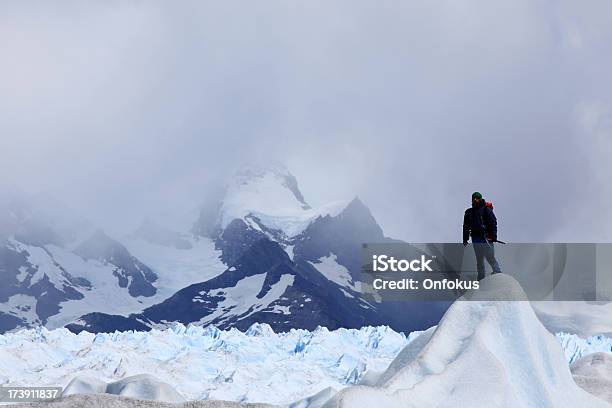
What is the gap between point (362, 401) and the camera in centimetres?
3195

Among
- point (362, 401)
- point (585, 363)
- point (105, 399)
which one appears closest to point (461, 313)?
point (362, 401)

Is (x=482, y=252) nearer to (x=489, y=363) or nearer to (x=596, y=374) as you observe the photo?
(x=489, y=363)

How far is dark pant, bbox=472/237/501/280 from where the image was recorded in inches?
1448

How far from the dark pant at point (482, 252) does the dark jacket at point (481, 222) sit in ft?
1.23

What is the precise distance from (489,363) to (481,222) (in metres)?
5.34

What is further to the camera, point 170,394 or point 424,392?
point 170,394

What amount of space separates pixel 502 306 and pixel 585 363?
1987 centimetres

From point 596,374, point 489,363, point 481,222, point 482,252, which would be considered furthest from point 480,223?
point 596,374

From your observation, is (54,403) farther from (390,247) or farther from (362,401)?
(390,247)

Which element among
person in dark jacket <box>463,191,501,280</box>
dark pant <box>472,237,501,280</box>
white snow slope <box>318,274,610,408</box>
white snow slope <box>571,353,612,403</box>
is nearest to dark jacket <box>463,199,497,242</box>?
person in dark jacket <box>463,191,501,280</box>

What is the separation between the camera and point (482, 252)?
122 feet

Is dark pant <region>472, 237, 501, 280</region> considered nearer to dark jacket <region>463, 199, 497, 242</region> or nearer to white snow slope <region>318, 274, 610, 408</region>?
dark jacket <region>463, 199, 497, 242</region>

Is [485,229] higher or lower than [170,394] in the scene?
higher

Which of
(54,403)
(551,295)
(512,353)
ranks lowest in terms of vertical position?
(54,403)
